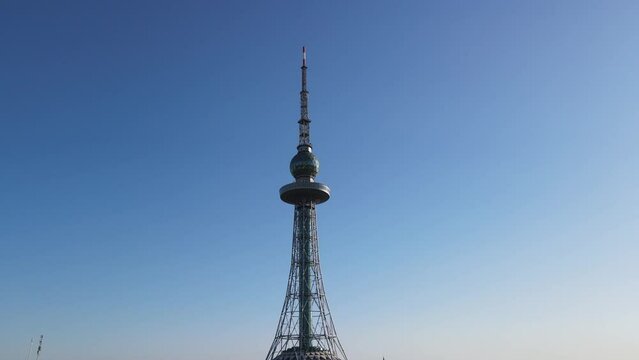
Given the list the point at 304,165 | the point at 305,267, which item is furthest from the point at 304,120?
the point at 305,267

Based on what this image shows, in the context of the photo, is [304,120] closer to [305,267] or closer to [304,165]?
[304,165]

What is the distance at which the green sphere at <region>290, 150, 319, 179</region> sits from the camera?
13975 cm

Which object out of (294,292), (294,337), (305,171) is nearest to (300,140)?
(305,171)

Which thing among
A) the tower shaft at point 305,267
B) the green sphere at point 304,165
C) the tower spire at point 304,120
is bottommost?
the tower shaft at point 305,267

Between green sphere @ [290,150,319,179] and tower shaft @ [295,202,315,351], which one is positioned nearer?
tower shaft @ [295,202,315,351]

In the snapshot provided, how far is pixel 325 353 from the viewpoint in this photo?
124875 mm

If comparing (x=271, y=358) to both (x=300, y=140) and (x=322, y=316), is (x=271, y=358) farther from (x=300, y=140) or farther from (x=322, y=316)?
(x=300, y=140)

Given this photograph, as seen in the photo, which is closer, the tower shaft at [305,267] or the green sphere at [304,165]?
the tower shaft at [305,267]

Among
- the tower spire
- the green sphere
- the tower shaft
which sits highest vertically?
the tower spire

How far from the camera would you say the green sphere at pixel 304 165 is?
13975 cm

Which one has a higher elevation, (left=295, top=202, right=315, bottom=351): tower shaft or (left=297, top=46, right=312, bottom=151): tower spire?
(left=297, top=46, right=312, bottom=151): tower spire

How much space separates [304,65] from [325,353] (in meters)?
79.8

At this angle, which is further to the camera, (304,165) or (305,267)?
(304,165)

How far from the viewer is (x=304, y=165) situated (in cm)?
13962
